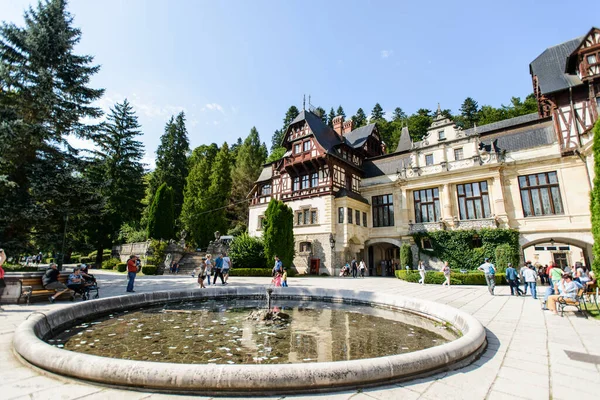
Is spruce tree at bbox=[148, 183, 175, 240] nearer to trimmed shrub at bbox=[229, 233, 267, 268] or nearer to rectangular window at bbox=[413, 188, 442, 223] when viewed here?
trimmed shrub at bbox=[229, 233, 267, 268]

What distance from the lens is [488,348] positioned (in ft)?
17.7

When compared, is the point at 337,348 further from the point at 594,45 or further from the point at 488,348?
the point at 594,45

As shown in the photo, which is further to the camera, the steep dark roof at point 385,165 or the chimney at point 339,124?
the chimney at point 339,124

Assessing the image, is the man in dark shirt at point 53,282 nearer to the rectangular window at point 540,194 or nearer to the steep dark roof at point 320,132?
the steep dark roof at point 320,132

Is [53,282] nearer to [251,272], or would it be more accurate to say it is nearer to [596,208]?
[251,272]

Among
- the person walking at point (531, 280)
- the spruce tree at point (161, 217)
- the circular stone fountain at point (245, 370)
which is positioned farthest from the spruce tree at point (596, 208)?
the spruce tree at point (161, 217)

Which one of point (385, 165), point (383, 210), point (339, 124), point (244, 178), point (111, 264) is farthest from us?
point (244, 178)

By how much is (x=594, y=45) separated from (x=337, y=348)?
3044 cm

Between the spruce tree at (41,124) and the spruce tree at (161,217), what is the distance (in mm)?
16735

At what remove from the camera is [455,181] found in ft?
83.9

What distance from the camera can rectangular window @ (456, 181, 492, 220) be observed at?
2444 centimetres

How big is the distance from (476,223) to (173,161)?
45131 mm

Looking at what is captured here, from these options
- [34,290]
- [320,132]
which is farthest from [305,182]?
[34,290]

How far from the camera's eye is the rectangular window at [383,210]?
29.8 m
